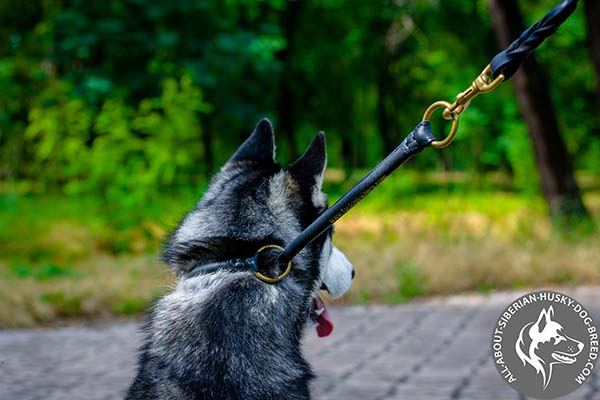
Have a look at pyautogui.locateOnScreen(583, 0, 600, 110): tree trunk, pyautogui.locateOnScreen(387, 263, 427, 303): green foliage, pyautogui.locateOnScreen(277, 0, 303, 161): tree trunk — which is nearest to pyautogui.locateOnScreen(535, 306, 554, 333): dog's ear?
pyautogui.locateOnScreen(387, 263, 427, 303): green foliage

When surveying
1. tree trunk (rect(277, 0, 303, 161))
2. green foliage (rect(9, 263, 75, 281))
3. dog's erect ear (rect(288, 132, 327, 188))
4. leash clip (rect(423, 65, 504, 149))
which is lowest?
→ green foliage (rect(9, 263, 75, 281))

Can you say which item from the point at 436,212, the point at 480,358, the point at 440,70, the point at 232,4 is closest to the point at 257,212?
the point at 480,358

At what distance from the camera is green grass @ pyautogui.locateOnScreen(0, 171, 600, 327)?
26.4 feet

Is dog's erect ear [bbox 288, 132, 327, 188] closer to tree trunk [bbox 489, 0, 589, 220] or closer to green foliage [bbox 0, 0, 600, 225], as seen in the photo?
green foliage [bbox 0, 0, 600, 225]

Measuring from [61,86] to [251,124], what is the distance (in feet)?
14.1

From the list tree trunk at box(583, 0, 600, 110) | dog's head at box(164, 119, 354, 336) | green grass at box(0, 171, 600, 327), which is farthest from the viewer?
tree trunk at box(583, 0, 600, 110)

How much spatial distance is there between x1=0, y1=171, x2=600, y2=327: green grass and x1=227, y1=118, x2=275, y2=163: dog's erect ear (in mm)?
3737

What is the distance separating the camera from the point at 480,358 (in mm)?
5570

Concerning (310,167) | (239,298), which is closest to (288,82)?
(310,167)

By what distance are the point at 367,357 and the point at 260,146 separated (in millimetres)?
3218

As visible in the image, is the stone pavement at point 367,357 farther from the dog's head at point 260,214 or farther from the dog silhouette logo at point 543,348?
the dog's head at point 260,214

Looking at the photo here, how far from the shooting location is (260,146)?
3041 millimetres

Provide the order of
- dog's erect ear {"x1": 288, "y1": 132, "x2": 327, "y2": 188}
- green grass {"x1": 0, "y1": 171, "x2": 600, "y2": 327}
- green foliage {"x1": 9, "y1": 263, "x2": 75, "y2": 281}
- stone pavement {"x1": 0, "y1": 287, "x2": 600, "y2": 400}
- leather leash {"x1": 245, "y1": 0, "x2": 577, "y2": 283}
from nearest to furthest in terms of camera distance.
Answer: leather leash {"x1": 245, "y1": 0, "x2": 577, "y2": 283} → dog's erect ear {"x1": 288, "y1": 132, "x2": 327, "y2": 188} → stone pavement {"x1": 0, "y1": 287, "x2": 600, "y2": 400} → green grass {"x1": 0, "y1": 171, "x2": 600, "y2": 327} → green foliage {"x1": 9, "y1": 263, "x2": 75, "y2": 281}

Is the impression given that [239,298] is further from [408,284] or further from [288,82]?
[288,82]
